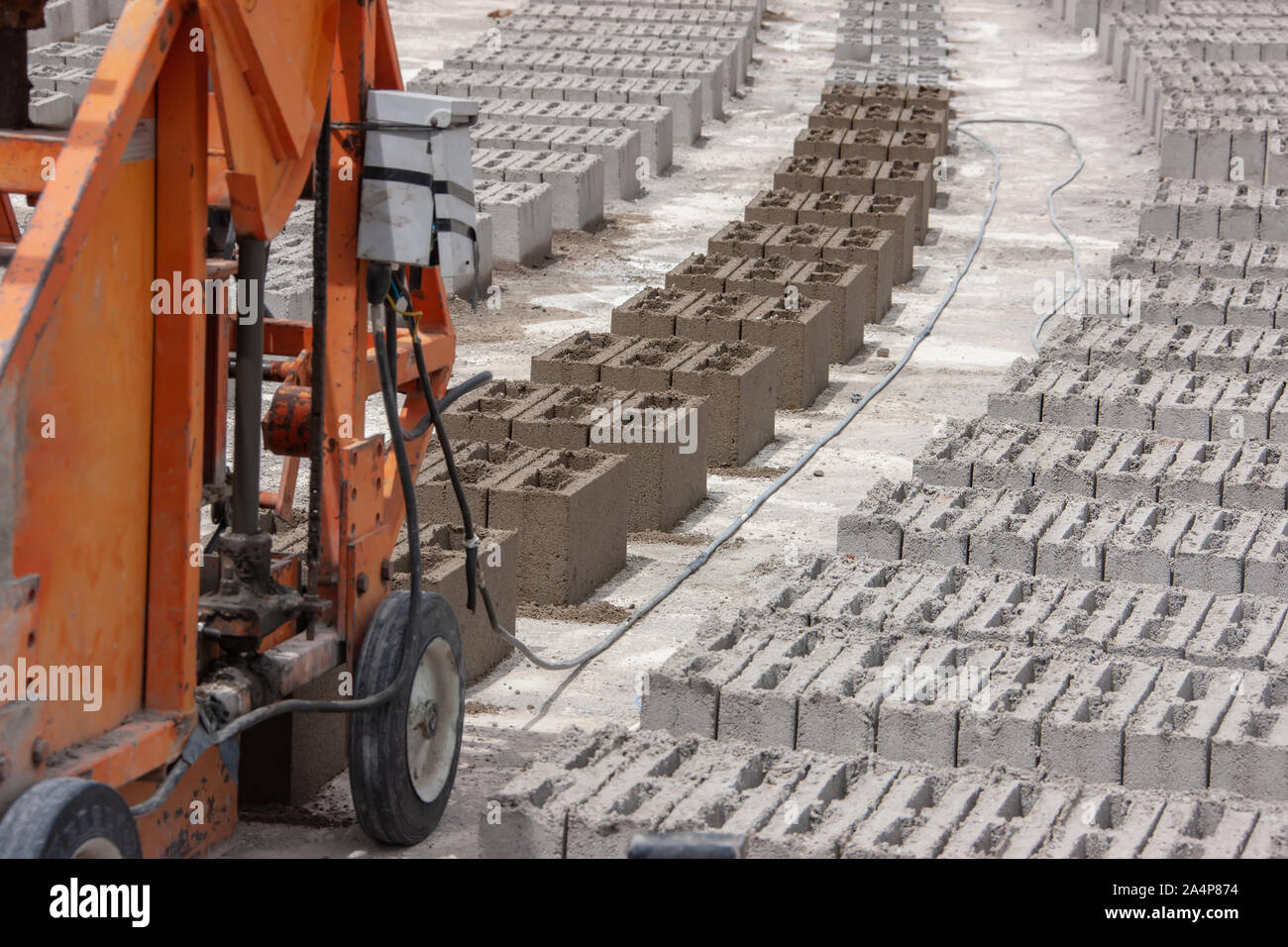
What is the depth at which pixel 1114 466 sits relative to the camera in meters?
9.53

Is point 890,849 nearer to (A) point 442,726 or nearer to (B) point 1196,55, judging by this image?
(A) point 442,726

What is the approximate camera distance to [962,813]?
5754 millimetres

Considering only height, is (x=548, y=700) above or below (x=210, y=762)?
below

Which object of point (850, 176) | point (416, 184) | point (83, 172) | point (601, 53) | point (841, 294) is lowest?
point (841, 294)

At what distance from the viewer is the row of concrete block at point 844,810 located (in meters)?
5.51

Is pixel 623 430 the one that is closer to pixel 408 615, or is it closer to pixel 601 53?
pixel 408 615

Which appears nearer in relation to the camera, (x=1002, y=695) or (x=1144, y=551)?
(x=1002, y=695)

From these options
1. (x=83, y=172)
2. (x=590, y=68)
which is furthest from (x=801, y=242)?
(x=83, y=172)

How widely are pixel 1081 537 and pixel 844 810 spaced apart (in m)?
3.24

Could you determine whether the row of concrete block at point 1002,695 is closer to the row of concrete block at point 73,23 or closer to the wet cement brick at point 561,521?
the wet cement brick at point 561,521

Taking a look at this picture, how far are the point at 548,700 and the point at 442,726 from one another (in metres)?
1.72

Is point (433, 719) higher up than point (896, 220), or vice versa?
point (896, 220)

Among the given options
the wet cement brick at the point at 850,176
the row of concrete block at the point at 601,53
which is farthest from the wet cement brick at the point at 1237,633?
the row of concrete block at the point at 601,53

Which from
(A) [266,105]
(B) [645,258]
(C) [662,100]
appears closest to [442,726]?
(A) [266,105]
